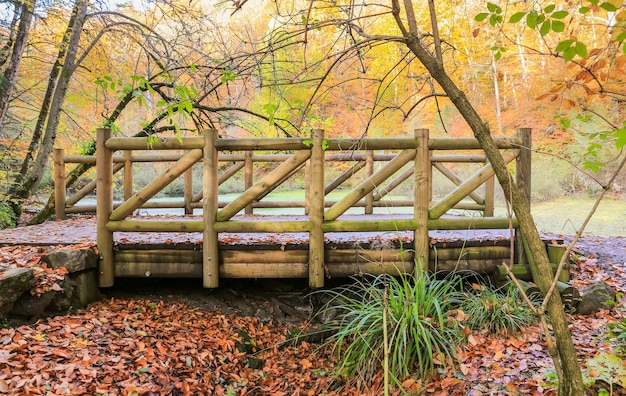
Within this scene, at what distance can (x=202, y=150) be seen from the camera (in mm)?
4117

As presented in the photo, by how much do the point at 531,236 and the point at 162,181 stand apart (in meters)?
3.35

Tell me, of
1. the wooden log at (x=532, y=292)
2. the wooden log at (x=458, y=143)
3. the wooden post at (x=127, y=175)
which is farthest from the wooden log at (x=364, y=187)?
the wooden post at (x=127, y=175)

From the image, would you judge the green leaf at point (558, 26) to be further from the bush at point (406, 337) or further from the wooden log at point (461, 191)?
the wooden log at point (461, 191)

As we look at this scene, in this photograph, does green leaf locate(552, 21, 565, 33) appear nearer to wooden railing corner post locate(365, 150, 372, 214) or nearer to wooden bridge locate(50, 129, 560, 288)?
wooden bridge locate(50, 129, 560, 288)

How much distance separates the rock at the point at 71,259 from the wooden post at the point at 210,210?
3.71 ft

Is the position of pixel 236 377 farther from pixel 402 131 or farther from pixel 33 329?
pixel 402 131

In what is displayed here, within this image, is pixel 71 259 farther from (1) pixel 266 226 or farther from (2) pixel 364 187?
(2) pixel 364 187

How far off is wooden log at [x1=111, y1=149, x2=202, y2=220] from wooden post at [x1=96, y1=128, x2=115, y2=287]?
0.50 ft

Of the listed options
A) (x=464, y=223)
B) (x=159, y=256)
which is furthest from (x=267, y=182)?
(x=464, y=223)

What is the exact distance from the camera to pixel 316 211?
13.4 ft

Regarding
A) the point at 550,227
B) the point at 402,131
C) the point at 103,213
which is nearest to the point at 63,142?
the point at 103,213

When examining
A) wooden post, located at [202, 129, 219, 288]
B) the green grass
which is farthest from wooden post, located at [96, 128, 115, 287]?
the green grass

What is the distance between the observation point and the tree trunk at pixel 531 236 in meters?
1.82

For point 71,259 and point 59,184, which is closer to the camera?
point 71,259
